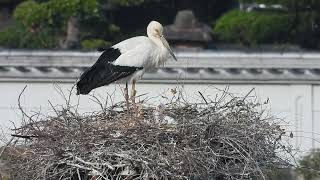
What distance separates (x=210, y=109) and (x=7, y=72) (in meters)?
7.88

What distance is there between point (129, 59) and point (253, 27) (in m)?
11.5

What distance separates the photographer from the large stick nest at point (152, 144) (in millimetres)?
9797

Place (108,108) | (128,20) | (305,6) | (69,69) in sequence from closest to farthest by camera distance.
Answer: (108,108)
(69,69)
(305,6)
(128,20)

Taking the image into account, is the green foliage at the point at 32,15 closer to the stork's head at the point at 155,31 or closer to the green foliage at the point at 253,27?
the green foliage at the point at 253,27

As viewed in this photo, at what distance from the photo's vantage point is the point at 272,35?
2327cm

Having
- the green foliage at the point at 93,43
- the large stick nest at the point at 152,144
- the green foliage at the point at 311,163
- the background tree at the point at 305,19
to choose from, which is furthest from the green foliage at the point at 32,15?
the large stick nest at the point at 152,144

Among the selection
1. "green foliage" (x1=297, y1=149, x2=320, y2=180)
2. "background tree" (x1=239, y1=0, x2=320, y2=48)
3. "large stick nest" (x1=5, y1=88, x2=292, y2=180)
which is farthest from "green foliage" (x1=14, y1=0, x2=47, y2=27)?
"large stick nest" (x1=5, y1=88, x2=292, y2=180)

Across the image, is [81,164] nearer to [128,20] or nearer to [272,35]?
[272,35]

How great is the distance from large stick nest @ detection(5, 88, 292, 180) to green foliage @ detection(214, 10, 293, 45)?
12.2 m

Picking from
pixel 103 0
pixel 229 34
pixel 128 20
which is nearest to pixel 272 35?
pixel 229 34

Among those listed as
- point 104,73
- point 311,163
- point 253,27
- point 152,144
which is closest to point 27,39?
point 253,27

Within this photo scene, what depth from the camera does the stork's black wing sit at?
11.1m

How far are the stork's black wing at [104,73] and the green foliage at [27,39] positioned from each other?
1161 cm

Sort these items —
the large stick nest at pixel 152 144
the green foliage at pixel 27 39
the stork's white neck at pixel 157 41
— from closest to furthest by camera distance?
the large stick nest at pixel 152 144
the stork's white neck at pixel 157 41
the green foliage at pixel 27 39
